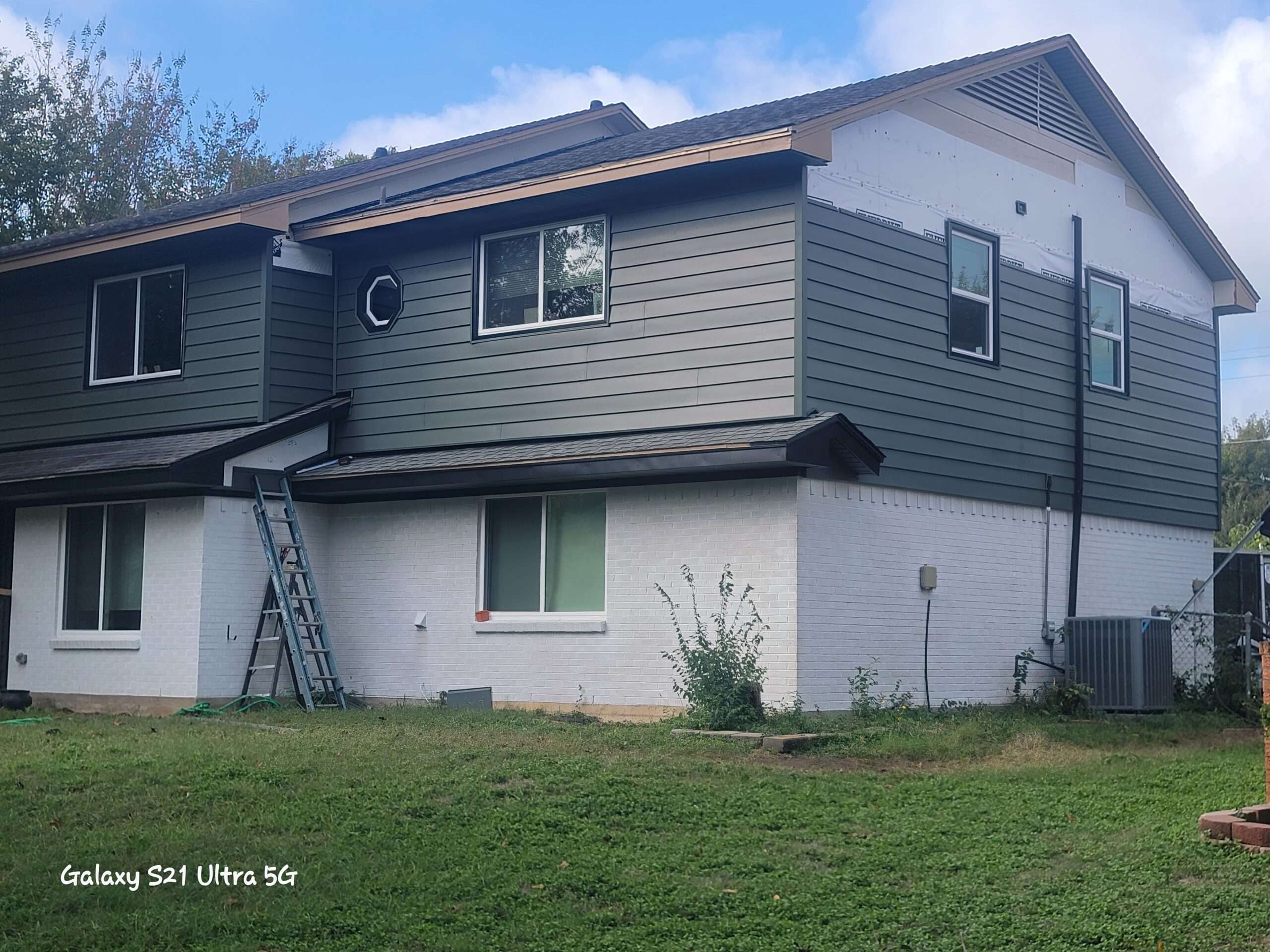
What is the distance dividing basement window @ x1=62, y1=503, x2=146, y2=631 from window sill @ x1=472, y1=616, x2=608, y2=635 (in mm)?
4041

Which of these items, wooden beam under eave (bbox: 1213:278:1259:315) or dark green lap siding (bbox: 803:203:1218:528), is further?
wooden beam under eave (bbox: 1213:278:1259:315)

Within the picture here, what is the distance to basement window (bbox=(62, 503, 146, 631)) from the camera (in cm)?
Result: 1658

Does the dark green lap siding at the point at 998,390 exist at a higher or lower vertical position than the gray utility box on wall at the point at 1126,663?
higher

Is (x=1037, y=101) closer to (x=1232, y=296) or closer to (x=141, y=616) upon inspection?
(x=1232, y=296)

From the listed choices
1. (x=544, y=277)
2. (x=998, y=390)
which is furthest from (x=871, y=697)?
(x=544, y=277)

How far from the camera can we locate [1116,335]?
18.4 meters

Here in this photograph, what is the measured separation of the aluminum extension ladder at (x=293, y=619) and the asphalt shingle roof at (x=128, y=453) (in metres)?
0.72

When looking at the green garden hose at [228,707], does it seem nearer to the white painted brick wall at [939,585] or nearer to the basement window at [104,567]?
the basement window at [104,567]

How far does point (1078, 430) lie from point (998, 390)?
1.65 meters

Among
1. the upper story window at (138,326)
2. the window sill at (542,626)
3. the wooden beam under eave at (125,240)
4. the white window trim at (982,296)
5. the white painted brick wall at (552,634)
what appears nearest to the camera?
the white painted brick wall at (552,634)

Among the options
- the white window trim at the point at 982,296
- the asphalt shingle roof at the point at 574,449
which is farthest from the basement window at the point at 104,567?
the white window trim at the point at 982,296

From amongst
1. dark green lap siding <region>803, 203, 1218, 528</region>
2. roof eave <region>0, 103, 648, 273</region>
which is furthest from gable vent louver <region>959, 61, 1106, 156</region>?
roof eave <region>0, 103, 648, 273</region>

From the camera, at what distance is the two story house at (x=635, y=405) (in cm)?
1406

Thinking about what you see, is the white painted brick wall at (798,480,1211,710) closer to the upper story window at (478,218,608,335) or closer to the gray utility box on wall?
the gray utility box on wall
